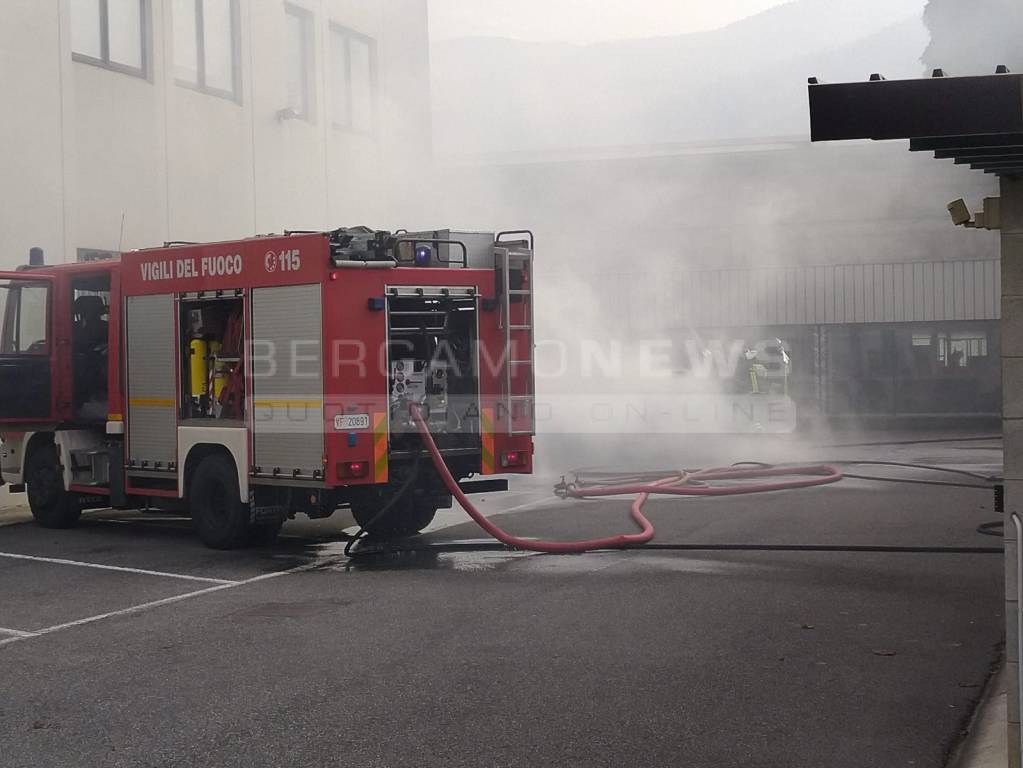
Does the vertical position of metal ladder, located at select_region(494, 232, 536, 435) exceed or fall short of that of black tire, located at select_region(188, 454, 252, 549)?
it exceeds it

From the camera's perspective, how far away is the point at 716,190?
22891mm

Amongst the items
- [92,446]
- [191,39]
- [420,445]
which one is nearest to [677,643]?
[420,445]

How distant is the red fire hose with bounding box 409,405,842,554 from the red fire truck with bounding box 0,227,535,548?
341 millimetres

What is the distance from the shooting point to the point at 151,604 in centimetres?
805

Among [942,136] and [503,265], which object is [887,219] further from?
[942,136]

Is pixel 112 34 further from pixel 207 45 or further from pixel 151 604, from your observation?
pixel 151 604

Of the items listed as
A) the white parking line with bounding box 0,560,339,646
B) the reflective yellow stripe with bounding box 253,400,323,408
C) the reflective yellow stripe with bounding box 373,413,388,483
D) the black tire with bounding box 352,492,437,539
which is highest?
the reflective yellow stripe with bounding box 253,400,323,408

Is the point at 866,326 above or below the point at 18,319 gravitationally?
above

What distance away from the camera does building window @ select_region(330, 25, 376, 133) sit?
66.2 ft

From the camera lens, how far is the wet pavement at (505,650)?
16.3ft

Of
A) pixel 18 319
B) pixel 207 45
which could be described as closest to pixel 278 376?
pixel 18 319

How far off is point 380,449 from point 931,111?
6.18 m

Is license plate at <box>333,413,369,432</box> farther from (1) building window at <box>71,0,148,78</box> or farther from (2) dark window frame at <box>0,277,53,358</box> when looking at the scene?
(1) building window at <box>71,0,148,78</box>

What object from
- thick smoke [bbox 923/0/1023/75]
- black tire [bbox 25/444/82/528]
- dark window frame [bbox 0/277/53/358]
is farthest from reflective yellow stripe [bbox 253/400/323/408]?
thick smoke [bbox 923/0/1023/75]
